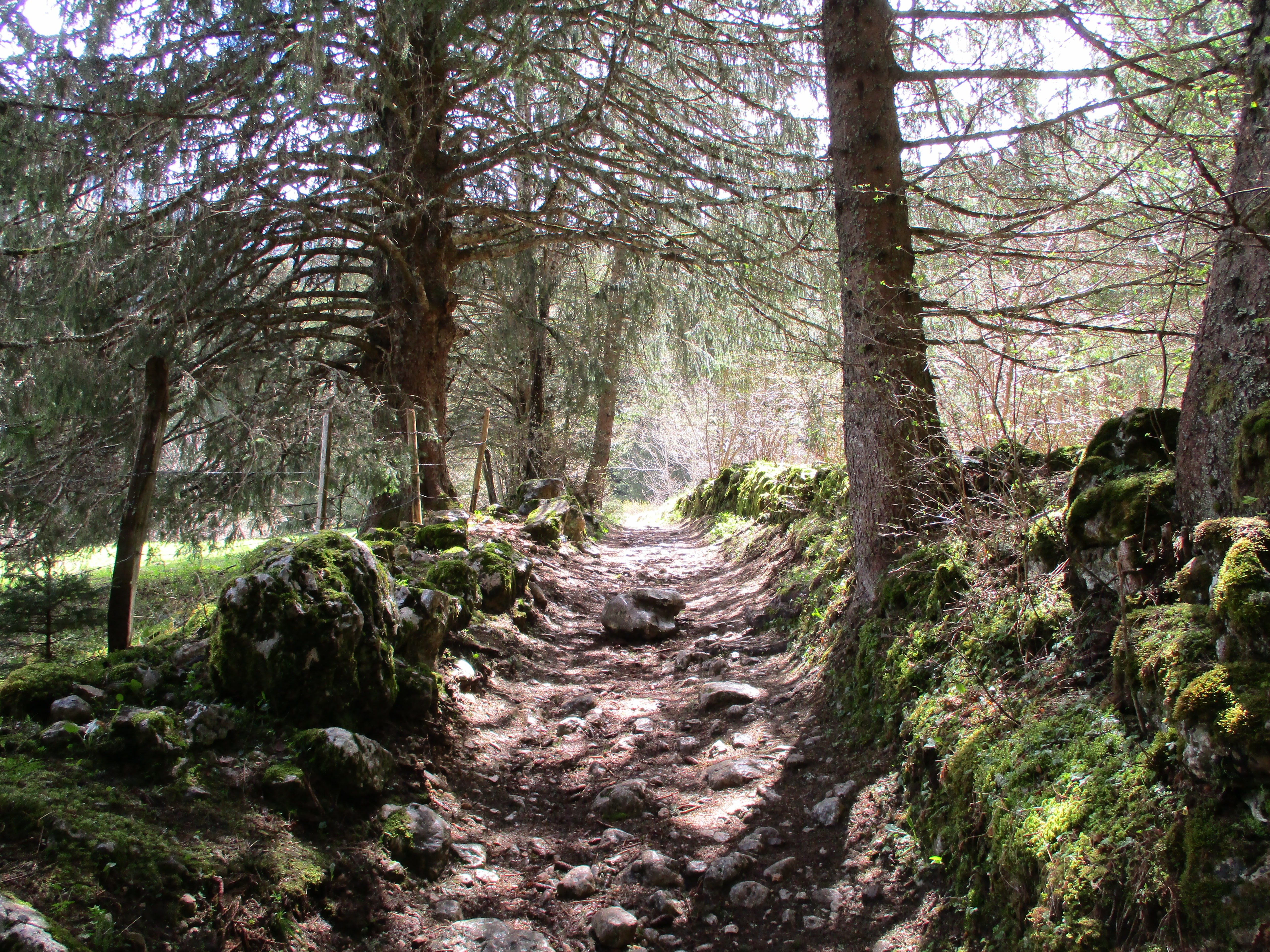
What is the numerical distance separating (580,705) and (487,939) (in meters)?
2.30

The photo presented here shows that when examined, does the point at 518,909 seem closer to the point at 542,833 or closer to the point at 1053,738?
the point at 542,833

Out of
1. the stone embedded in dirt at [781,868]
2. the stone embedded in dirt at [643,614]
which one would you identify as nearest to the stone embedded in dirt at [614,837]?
Answer: the stone embedded in dirt at [781,868]

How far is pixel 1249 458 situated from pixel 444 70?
7284mm

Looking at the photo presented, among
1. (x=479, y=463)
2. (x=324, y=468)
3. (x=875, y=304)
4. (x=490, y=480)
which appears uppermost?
(x=875, y=304)

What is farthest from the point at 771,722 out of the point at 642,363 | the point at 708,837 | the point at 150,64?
the point at 642,363

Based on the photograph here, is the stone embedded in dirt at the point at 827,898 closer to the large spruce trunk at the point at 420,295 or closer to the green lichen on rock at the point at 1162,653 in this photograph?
the green lichen on rock at the point at 1162,653

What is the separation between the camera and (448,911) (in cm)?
261

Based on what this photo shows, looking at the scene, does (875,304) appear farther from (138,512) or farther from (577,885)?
(138,512)

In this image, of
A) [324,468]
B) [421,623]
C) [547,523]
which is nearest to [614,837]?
[421,623]

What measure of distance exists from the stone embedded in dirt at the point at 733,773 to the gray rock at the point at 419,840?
137 cm

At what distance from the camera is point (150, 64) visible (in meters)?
5.07

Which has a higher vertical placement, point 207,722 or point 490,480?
point 490,480

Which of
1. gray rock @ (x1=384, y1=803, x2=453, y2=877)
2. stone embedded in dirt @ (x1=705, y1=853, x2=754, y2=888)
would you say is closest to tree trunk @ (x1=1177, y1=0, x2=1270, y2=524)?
stone embedded in dirt @ (x1=705, y1=853, x2=754, y2=888)

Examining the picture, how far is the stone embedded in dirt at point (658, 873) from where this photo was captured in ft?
9.29
